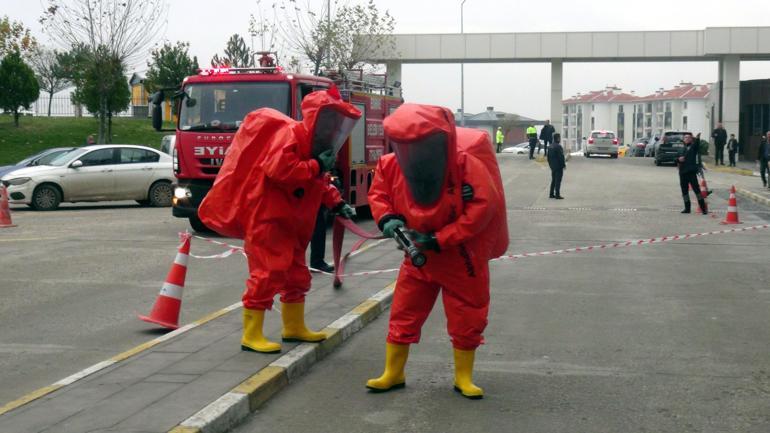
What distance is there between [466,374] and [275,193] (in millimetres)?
1909

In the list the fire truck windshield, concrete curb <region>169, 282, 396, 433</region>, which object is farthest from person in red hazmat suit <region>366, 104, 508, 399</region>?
the fire truck windshield

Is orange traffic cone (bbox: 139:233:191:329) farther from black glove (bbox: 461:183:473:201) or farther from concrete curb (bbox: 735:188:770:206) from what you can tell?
concrete curb (bbox: 735:188:770:206)

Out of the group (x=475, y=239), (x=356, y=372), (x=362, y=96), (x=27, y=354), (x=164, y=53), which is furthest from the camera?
(x=164, y=53)

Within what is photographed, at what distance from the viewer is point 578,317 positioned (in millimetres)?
9500

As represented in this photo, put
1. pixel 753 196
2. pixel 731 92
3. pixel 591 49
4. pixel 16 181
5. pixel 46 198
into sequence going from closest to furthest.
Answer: pixel 16 181 < pixel 46 198 < pixel 753 196 < pixel 731 92 < pixel 591 49

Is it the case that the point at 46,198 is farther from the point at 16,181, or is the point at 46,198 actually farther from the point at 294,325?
the point at 294,325

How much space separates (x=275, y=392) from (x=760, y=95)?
161 ft

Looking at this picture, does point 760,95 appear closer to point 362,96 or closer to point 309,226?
point 362,96

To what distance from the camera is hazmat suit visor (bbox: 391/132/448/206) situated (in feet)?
19.8

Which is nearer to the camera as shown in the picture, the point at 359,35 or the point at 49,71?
the point at 359,35

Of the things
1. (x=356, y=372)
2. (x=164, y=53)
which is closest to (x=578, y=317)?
(x=356, y=372)

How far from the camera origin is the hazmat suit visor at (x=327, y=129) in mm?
7199

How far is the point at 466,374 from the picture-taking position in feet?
21.1

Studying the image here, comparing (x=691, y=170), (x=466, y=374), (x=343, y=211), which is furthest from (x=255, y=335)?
(x=691, y=170)
